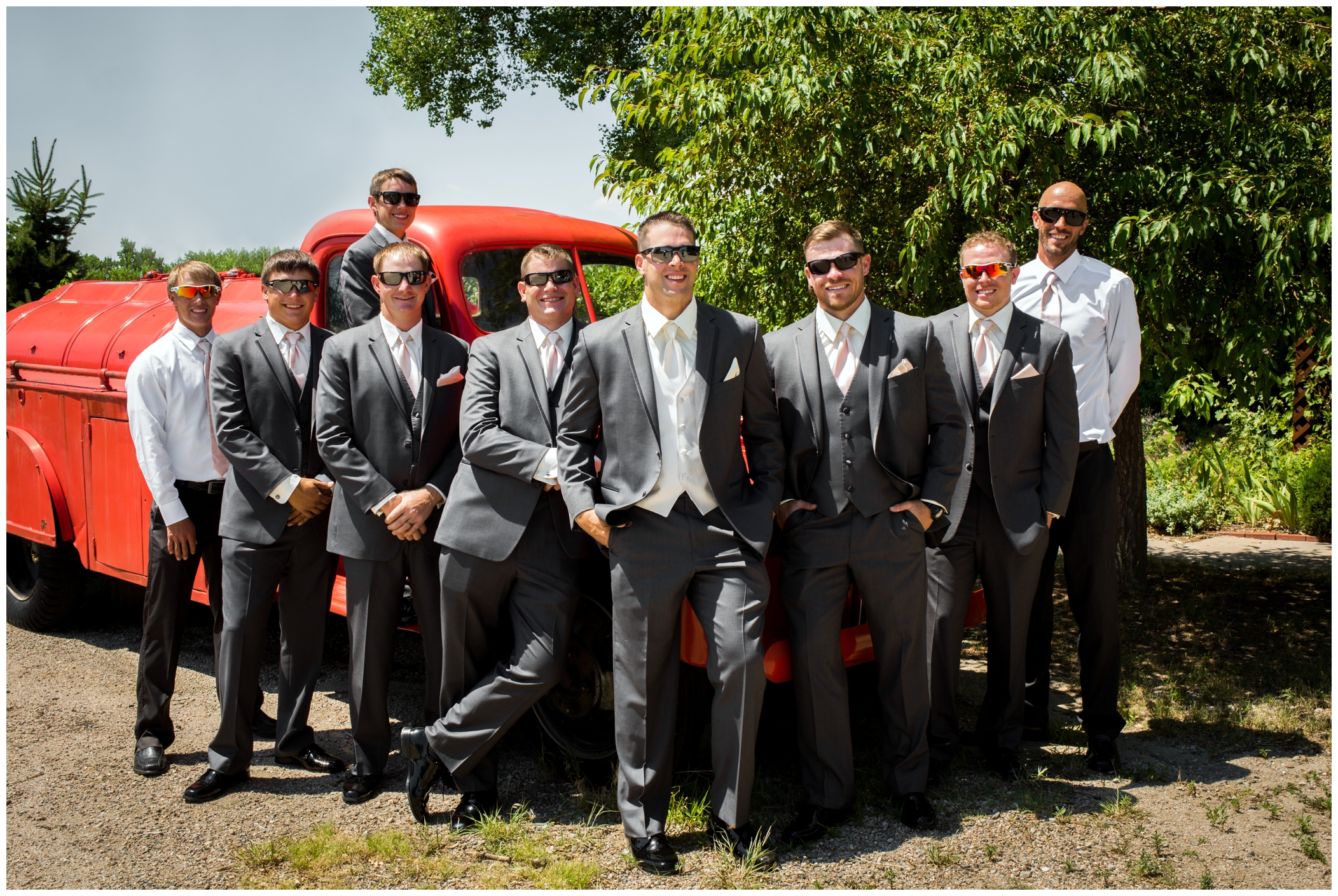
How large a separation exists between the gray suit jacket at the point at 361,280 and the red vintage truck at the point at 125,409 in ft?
0.96

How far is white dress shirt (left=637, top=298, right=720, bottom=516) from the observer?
11.8 ft

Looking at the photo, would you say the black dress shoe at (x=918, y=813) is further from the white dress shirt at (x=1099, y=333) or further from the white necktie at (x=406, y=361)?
the white necktie at (x=406, y=361)

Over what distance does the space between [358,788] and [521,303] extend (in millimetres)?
2256

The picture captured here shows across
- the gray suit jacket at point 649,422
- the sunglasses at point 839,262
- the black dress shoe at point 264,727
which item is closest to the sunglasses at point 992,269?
the sunglasses at point 839,262

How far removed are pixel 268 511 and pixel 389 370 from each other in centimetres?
77

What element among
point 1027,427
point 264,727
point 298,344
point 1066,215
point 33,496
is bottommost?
point 264,727

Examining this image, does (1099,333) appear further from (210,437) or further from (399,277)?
(210,437)

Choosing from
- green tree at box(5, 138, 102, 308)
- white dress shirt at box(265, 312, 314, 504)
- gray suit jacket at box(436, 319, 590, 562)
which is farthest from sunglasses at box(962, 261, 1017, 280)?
green tree at box(5, 138, 102, 308)

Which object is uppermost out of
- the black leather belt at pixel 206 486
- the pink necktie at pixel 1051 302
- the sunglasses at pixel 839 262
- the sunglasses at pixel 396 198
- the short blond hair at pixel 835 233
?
the sunglasses at pixel 396 198

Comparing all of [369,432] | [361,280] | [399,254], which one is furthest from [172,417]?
[399,254]

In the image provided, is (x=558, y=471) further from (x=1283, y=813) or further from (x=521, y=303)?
(x=1283, y=813)

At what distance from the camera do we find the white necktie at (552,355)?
4.03 meters

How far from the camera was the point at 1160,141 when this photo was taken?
17.0 feet

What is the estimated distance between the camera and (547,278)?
401 cm
